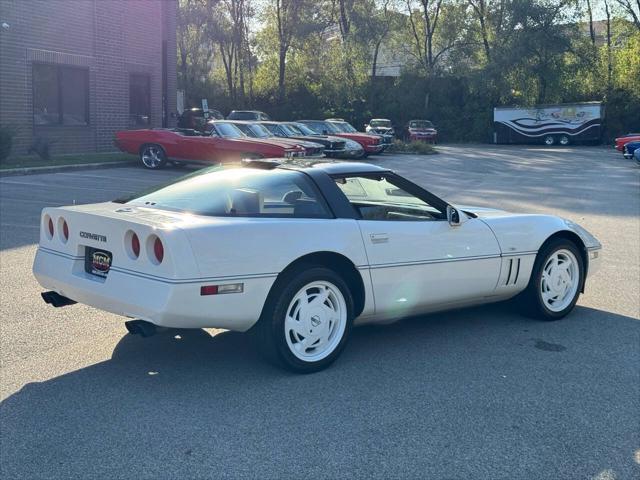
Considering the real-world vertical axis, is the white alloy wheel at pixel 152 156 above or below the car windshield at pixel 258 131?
below

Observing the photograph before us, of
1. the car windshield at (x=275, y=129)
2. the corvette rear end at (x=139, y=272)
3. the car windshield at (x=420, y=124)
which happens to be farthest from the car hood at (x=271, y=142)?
the car windshield at (x=420, y=124)

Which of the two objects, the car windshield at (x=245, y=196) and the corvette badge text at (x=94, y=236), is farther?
the car windshield at (x=245, y=196)

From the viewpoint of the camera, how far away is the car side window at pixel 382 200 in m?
5.15

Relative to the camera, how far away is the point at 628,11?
51875 mm

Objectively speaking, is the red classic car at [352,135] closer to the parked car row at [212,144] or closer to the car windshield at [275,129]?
the car windshield at [275,129]

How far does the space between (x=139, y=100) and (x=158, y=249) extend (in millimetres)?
22804

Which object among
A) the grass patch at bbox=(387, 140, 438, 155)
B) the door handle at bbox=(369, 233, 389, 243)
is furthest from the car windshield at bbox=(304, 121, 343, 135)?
the door handle at bbox=(369, 233, 389, 243)

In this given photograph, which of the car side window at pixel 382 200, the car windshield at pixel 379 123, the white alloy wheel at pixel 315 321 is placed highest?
the car windshield at pixel 379 123

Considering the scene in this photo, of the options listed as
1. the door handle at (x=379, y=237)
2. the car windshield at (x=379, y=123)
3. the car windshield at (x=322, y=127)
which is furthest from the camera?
the car windshield at (x=379, y=123)

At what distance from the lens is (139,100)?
25.7 m

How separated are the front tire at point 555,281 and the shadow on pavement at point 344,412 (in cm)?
51

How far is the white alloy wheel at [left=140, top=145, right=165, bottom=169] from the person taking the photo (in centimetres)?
2005

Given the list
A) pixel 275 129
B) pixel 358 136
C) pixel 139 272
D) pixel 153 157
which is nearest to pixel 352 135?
pixel 358 136

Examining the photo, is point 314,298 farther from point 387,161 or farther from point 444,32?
point 444,32
